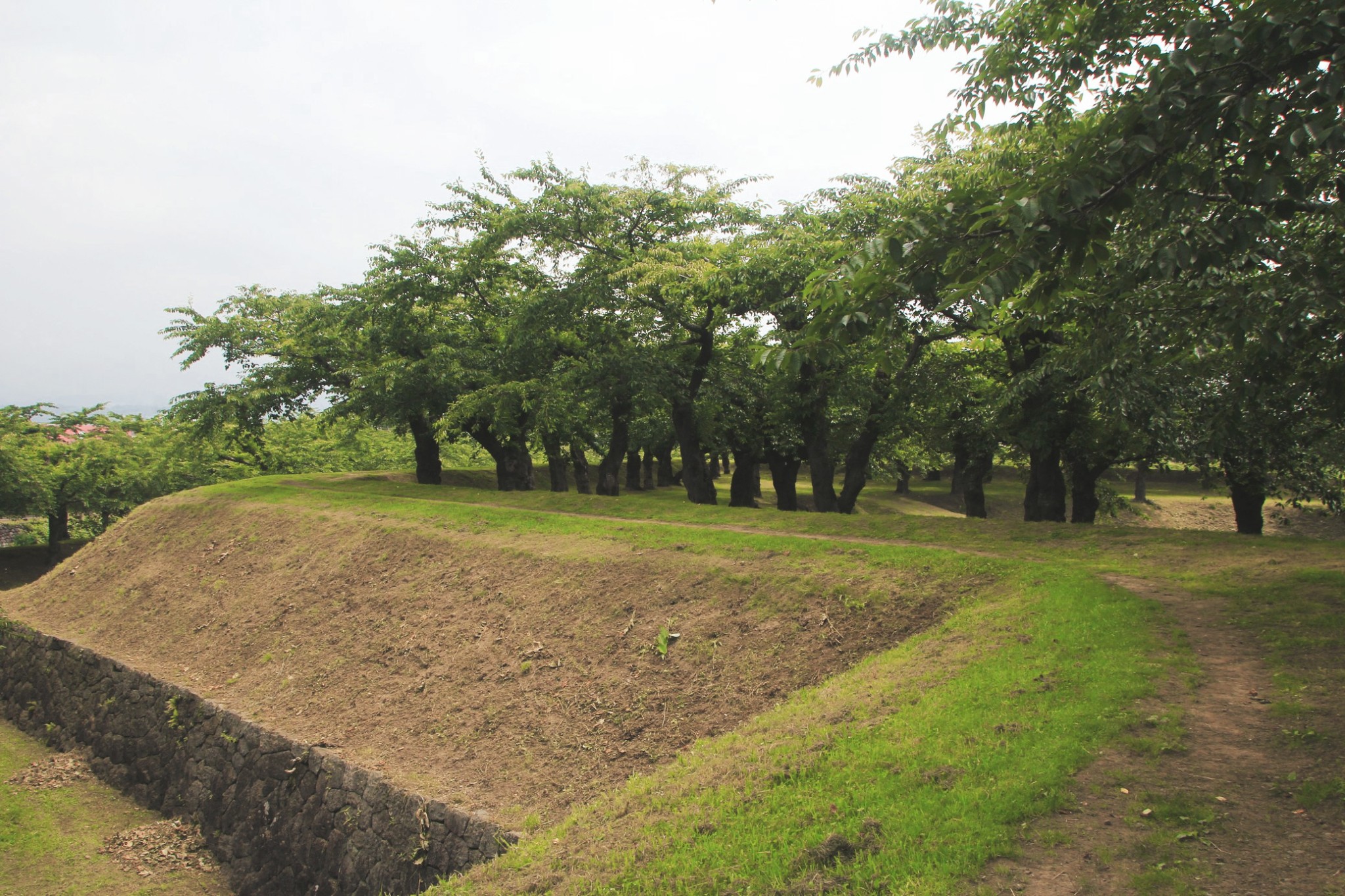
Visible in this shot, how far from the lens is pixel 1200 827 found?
5.34 metres

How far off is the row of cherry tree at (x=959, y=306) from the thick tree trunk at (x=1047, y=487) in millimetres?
103

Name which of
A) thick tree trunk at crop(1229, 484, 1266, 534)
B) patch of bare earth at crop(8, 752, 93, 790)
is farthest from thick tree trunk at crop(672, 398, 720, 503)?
patch of bare earth at crop(8, 752, 93, 790)

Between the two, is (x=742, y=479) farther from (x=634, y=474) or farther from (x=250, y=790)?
(x=250, y=790)

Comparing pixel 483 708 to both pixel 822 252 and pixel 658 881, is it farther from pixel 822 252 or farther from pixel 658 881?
pixel 822 252

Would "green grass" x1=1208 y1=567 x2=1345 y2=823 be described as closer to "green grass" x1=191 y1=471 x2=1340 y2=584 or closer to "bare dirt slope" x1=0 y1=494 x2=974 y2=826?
"green grass" x1=191 y1=471 x2=1340 y2=584

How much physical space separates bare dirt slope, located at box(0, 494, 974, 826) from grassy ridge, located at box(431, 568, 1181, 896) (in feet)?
4.67

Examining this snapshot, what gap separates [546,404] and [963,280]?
16.5 m

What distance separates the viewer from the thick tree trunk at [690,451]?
875 inches

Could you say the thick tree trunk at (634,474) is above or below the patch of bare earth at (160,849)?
above

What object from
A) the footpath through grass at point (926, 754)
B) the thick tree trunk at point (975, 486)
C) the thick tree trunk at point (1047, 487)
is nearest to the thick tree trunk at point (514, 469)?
the thick tree trunk at point (975, 486)

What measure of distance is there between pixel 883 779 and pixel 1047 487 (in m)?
13.7

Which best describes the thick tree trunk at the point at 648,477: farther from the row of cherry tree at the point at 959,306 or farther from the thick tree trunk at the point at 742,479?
the thick tree trunk at the point at 742,479

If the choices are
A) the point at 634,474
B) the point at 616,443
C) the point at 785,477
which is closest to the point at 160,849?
the point at 616,443

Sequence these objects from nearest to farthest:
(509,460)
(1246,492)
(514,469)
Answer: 1. (1246,492)
2. (509,460)
3. (514,469)
